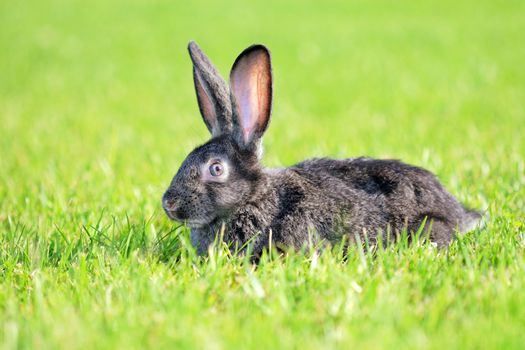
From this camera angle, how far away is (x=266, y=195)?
4.68 m

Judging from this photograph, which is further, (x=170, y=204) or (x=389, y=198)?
(x=389, y=198)

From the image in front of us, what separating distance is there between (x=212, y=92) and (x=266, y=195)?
806 millimetres

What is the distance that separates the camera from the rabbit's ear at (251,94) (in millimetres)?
4512

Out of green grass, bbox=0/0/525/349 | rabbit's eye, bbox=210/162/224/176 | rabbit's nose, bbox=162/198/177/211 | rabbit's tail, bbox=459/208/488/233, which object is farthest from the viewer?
rabbit's tail, bbox=459/208/488/233

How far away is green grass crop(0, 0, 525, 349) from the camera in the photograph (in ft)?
10.1

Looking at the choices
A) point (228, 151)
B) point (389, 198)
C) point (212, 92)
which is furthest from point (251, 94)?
point (389, 198)

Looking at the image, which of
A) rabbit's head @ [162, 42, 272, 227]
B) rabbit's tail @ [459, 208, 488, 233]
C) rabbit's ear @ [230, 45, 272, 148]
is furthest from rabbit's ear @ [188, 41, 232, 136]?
rabbit's tail @ [459, 208, 488, 233]

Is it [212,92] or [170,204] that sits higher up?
[212,92]

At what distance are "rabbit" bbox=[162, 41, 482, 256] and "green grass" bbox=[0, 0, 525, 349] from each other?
Answer: 0.27m

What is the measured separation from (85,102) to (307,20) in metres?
12.7

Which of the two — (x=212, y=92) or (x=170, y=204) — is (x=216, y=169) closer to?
(x=170, y=204)

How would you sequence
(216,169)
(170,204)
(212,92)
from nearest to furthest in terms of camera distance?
(170,204) < (216,169) < (212,92)

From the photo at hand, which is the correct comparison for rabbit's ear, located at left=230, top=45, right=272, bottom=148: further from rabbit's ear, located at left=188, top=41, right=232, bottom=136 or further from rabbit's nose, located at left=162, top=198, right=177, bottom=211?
rabbit's nose, located at left=162, top=198, right=177, bottom=211

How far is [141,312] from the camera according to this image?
3230mm
